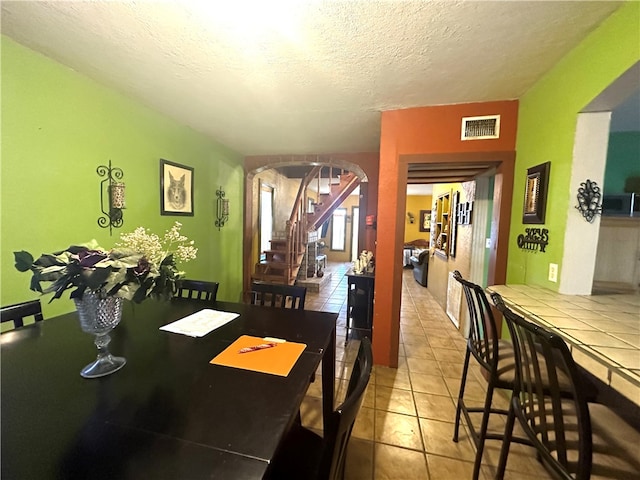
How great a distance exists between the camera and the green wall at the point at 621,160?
2.24 metres

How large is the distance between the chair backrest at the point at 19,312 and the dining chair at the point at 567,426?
92.3 inches

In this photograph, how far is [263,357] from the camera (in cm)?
110

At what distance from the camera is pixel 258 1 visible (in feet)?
4.06

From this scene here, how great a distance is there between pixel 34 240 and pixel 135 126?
4.14 feet

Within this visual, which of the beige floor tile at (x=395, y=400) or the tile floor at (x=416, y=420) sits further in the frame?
the beige floor tile at (x=395, y=400)

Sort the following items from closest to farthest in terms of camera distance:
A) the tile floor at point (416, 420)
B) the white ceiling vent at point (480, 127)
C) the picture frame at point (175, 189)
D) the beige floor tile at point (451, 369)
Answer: the tile floor at point (416, 420), the white ceiling vent at point (480, 127), the beige floor tile at point (451, 369), the picture frame at point (175, 189)

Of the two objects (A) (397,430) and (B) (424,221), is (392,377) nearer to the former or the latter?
(A) (397,430)

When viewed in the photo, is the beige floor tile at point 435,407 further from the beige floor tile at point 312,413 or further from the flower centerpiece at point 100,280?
the flower centerpiece at point 100,280

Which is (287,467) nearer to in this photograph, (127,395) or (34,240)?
(127,395)

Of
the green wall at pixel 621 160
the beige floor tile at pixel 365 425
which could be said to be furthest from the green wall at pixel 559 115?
the beige floor tile at pixel 365 425

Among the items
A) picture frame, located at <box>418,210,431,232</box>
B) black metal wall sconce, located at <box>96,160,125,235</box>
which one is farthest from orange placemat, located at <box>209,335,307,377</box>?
picture frame, located at <box>418,210,431,232</box>

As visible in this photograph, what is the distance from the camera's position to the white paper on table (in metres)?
1.34

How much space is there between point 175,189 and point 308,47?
2101 mm

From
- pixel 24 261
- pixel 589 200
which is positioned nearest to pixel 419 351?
pixel 589 200
